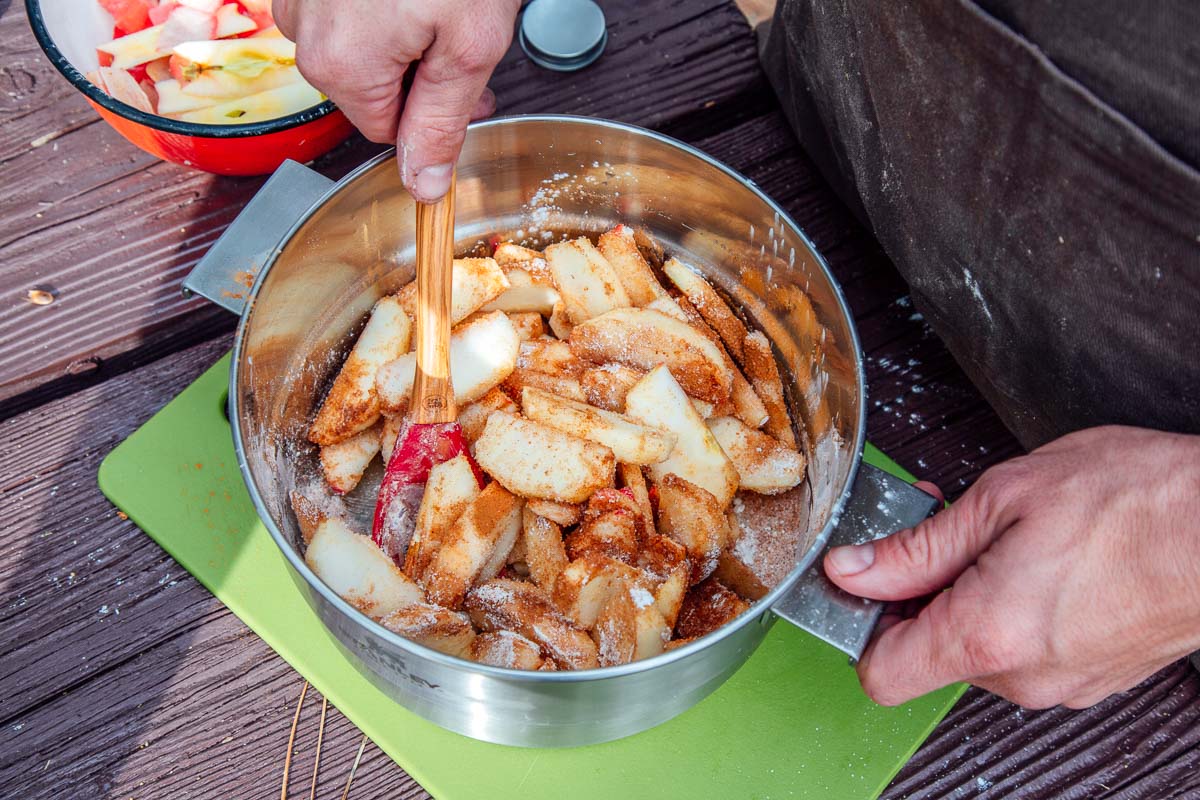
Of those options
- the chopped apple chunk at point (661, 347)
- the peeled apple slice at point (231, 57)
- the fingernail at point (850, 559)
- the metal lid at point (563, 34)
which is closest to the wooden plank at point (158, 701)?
the fingernail at point (850, 559)

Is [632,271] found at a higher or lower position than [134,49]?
lower

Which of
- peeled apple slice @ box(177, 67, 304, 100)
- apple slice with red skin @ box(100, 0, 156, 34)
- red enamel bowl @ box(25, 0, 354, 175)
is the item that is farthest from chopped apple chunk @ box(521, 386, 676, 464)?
apple slice with red skin @ box(100, 0, 156, 34)

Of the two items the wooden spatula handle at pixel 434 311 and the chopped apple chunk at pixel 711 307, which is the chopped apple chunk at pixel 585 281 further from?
the wooden spatula handle at pixel 434 311

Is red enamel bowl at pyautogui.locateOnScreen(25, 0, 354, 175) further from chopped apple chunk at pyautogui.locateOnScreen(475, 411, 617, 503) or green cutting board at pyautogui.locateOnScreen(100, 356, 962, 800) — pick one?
chopped apple chunk at pyautogui.locateOnScreen(475, 411, 617, 503)

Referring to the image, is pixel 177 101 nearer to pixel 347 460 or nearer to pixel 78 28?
pixel 78 28

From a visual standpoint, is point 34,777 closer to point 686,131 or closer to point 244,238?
point 244,238

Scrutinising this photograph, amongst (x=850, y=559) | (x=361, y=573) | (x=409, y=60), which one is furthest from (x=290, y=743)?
(x=409, y=60)
